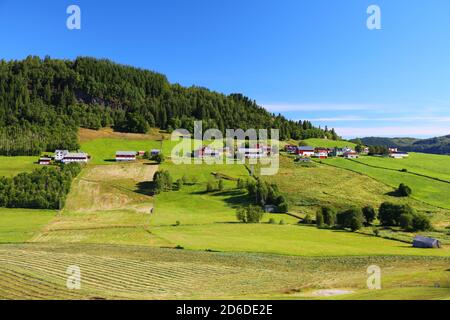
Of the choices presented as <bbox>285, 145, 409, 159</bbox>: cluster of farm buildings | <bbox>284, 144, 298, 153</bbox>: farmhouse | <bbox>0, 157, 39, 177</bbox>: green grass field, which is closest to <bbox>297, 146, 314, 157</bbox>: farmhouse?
<bbox>285, 145, 409, 159</bbox>: cluster of farm buildings

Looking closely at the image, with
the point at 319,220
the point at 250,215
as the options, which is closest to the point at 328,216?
the point at 319,220

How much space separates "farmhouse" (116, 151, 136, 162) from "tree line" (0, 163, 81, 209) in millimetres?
31212

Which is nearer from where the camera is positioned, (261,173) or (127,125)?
(261,173)

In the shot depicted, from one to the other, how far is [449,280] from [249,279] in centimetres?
1761

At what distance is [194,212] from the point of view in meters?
88.5

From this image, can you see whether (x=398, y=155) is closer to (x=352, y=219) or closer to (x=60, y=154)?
(x=352, y=219)

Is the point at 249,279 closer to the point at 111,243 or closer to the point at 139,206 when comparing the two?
the point at 111,243

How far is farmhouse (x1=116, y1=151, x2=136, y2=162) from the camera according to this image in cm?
13436

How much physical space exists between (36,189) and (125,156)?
4429 cm

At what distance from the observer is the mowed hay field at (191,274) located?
102 feet

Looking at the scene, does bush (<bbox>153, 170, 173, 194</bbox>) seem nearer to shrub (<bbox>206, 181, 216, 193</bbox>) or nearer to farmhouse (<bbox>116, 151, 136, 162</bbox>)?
shrub (<bbox>206, 181, 216, 193</bbox>)

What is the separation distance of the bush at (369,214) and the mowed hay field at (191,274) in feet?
99.8

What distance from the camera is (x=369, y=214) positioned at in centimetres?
7838

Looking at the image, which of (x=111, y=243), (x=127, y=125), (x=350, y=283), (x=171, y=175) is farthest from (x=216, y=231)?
(x=127, y=125)
